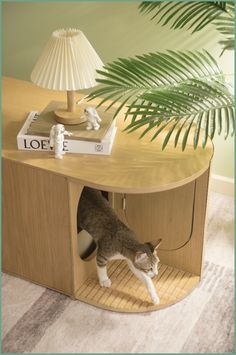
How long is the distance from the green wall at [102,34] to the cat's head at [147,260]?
67cm

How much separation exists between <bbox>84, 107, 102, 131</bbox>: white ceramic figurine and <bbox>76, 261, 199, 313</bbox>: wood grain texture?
0.52 m

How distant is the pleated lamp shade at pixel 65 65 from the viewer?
1650 mm

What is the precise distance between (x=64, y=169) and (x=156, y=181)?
0.27 m

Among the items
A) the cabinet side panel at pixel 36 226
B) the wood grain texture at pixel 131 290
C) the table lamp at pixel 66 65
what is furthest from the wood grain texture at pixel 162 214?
the table lamp at pixel 66 65

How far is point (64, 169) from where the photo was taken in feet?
5.50

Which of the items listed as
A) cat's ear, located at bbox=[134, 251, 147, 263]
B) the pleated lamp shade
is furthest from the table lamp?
cat's ear, located at bbox=[134, 251, 147, 263]

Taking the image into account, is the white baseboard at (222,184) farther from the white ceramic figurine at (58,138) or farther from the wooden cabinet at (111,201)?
the white ceramic figurine at (58,138)

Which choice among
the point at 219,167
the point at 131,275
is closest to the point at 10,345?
the point at 131,275

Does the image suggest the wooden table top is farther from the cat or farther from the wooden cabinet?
the cat

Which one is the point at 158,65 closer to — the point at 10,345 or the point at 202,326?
the point at 202,326

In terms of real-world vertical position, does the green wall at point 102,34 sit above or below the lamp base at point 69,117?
above

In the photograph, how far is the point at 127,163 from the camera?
5.62 ft

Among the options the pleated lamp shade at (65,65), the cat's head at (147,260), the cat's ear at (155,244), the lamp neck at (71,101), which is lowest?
the cat's head at (147,260)

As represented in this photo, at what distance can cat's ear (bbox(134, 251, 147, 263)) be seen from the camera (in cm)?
175
